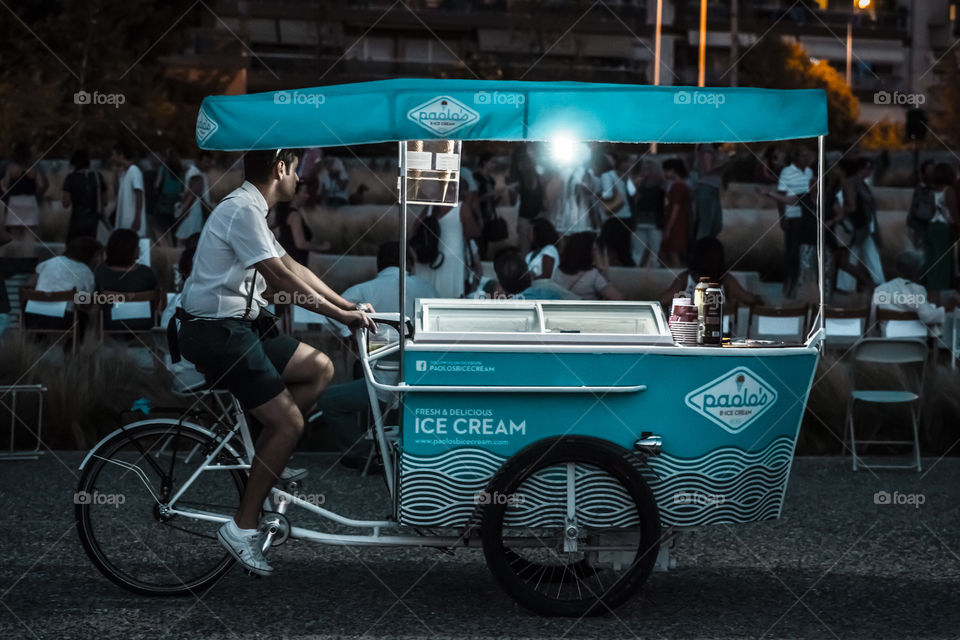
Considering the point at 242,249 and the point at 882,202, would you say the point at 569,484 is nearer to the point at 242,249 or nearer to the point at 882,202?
the point at 242,249

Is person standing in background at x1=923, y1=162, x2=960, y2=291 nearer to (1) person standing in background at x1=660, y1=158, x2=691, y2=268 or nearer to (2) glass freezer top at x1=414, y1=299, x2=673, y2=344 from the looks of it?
(1) person standing in background at x1=660, y1=158, x2=691, y2=268

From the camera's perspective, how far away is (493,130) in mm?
5070

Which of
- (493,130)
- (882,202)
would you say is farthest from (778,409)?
(882,202)

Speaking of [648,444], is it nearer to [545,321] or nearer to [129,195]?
[545,321]

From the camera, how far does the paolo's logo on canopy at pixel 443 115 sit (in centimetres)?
501

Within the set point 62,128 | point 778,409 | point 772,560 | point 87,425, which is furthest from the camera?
point 62,128

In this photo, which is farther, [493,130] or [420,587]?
[420,587]

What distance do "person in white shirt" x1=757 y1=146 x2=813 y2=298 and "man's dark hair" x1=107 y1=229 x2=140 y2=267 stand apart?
6.37 metres

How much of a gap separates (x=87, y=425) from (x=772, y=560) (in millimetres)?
4453

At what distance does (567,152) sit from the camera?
48.6 feet

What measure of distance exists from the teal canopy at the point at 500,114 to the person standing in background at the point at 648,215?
10492mm

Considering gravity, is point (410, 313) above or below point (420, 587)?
above

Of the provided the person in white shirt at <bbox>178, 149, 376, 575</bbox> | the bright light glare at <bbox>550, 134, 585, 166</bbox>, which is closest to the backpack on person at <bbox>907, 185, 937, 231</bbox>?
the bright light glare at <bbox>550, 134, 585, 166</bbox>

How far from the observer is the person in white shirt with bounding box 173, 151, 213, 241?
14.1 m
